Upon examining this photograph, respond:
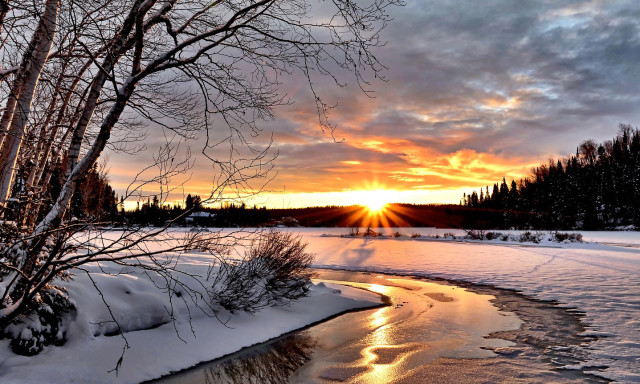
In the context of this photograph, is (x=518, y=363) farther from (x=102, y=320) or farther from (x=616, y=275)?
(x=616, y=275)

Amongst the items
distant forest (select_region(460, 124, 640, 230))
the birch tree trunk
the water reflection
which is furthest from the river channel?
distant forest (select_region(460, 124, 640, 230))

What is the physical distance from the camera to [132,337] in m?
6.40

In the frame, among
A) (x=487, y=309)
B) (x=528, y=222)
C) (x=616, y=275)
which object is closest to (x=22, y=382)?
(x=487, y=309)

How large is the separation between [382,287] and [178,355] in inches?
342

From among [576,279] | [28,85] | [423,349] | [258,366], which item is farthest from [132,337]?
[576,279]

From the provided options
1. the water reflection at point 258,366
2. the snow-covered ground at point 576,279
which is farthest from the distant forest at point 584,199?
the water reflection at point 258,366

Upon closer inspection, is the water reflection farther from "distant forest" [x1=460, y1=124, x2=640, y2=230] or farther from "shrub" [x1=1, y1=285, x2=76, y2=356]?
"distant forest" [x1=460, y1=124, x2=640, y2=230]

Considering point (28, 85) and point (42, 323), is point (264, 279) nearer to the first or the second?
point (42, 323)

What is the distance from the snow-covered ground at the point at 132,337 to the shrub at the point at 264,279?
1.19ft

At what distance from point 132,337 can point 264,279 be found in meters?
4.07

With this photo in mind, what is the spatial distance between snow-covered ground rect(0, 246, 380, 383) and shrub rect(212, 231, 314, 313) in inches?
14.3

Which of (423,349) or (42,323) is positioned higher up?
(42,323)

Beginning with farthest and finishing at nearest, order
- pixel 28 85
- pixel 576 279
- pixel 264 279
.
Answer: pixel 576 279
pixel 264 279
pixel 28 85

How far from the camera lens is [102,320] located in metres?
6.23
